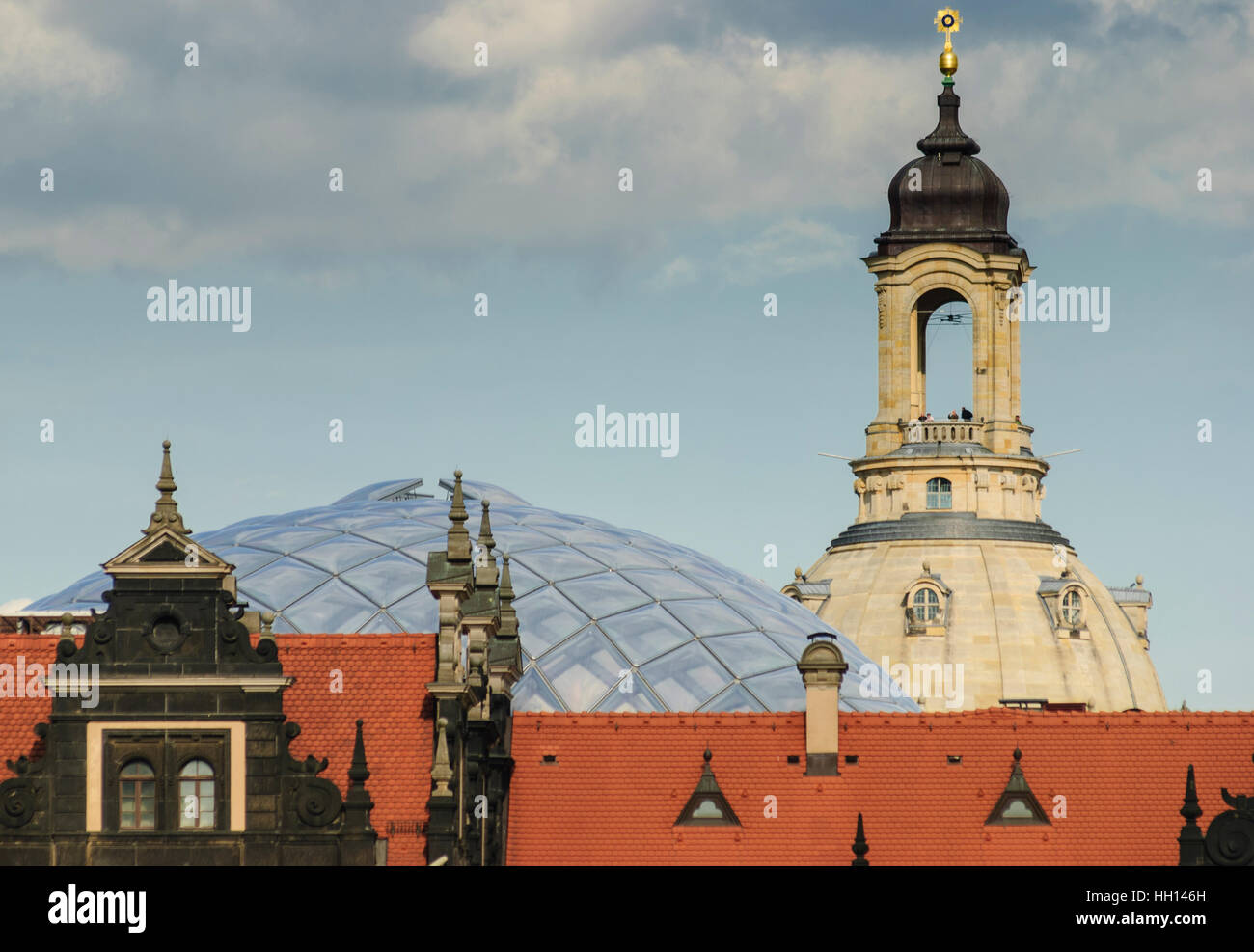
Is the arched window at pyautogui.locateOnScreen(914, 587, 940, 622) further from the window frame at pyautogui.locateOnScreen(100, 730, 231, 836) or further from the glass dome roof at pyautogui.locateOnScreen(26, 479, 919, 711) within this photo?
the window frame at pyautogui.locateOnScreen(100, 730, 231, 836)

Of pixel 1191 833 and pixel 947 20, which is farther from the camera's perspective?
pixel 947 20

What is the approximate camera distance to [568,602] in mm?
95125

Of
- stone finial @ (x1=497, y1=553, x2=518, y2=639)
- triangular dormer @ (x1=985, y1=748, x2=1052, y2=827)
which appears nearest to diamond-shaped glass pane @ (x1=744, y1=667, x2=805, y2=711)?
stone finial @ (x1=497, y1=553, x2=518, y2=639)

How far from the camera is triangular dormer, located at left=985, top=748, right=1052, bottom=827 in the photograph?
241 ft

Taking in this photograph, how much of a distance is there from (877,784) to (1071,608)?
87.3 metres

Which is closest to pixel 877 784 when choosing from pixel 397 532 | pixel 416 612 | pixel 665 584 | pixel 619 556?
pixel 416 612

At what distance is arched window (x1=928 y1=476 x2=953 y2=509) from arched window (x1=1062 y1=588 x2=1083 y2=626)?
9.17 m

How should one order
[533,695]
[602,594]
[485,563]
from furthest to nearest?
1. [602,594]
2. [533,695]
3. [485,563]

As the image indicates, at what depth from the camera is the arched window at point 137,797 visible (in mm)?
63188

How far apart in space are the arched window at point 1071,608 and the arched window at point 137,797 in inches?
4001

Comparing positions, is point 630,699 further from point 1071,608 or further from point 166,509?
point 1071,608
